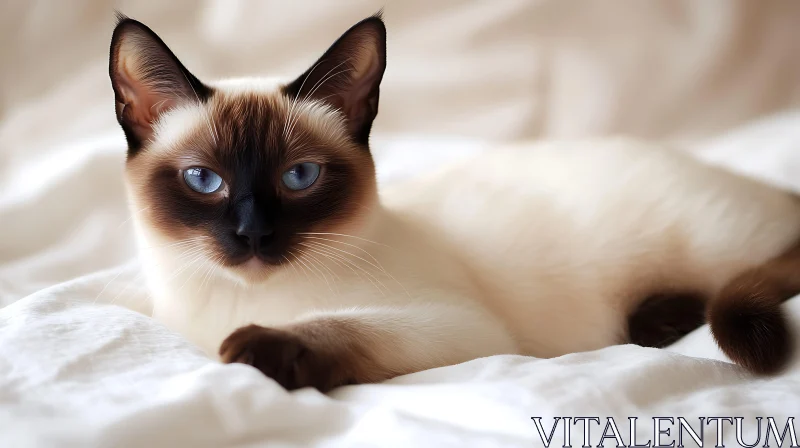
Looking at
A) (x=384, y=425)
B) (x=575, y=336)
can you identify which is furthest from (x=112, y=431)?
(x=575, y=336)

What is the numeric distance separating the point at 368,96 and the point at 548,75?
5.02ft

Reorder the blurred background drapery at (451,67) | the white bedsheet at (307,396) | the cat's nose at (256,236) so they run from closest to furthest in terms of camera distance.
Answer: the white bedsheet at (307,396) → the cat's nose at (256,236) → the blurred background drapery at (451,67)

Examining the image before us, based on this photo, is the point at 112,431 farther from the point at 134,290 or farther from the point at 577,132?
the point at 577,132

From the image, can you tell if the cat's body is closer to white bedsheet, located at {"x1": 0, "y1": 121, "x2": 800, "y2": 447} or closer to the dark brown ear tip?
white bedsheet, located at {"x1": 0, "y1": 121, "x2": 800, "y2": 447}

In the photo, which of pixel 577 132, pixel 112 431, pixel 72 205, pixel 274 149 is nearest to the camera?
pixel 112 431

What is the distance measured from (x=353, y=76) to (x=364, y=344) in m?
0.61

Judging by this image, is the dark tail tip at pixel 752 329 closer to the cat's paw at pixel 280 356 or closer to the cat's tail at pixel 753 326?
the cat's tail at pixel 753 326

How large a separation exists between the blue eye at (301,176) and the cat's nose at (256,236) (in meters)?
0.13

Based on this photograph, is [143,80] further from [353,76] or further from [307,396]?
[307,396]

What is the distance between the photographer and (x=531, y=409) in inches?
43.3

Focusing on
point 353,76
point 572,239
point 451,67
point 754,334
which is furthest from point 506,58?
point 754,334

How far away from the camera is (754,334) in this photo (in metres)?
1.38

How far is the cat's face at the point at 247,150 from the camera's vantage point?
4.57ft

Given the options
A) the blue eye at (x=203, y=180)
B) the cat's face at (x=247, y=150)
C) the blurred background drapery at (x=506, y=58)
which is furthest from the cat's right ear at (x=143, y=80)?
the blurred background drapery at (x=506, y=58)
